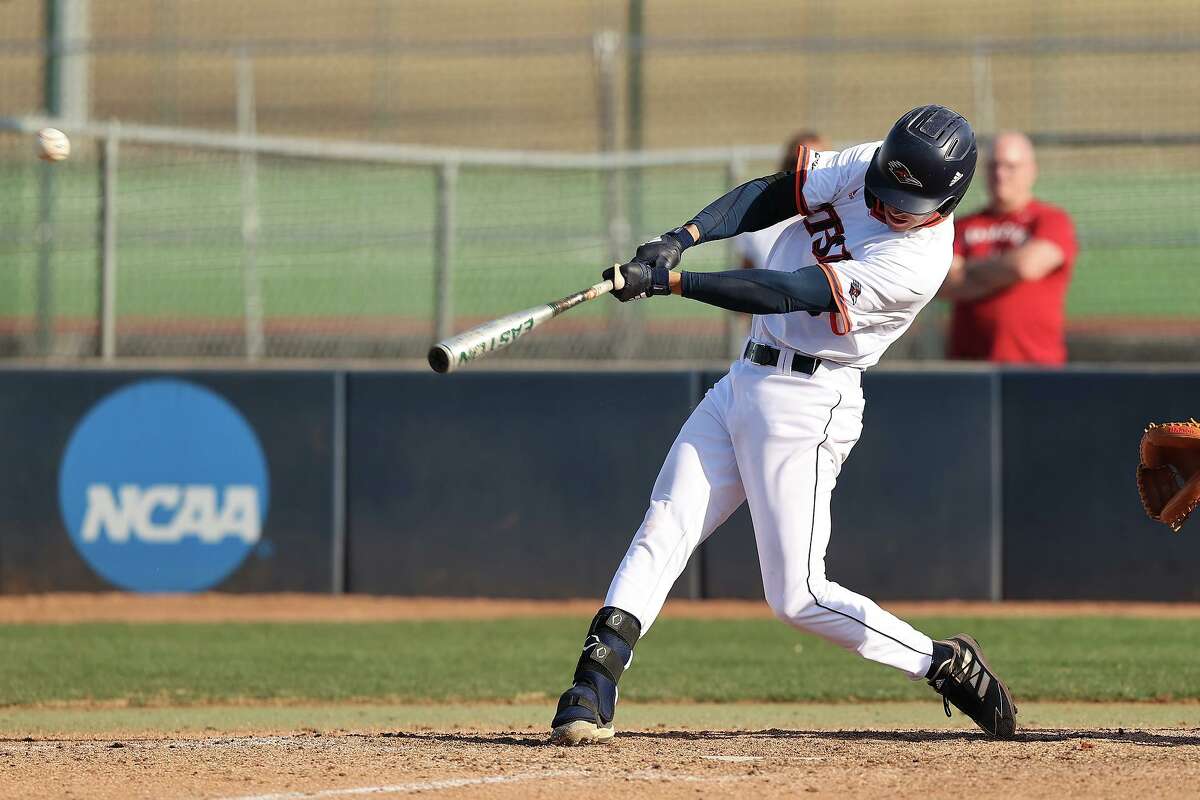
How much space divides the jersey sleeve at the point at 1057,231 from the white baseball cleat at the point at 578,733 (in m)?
4.32

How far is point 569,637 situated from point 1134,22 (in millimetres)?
9214

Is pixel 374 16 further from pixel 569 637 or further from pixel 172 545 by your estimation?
pixel 569 637

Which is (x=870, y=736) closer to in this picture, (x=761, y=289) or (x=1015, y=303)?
(x=761, y=289)

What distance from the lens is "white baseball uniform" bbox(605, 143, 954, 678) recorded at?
4.63m

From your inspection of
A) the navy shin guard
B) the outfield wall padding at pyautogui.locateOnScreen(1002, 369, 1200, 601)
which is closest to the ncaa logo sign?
the outfield wall padding at pyautogui.locateOnScreen(1002, 369, 1200, 601)

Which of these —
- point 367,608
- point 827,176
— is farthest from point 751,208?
point 367,608

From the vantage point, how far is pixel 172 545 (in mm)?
8281

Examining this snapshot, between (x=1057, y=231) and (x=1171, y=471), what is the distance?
3379 mm

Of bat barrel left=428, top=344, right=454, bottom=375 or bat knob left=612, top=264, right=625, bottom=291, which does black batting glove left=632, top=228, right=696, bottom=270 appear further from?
bat barrel left=428, top=344, right=454, bottom=375

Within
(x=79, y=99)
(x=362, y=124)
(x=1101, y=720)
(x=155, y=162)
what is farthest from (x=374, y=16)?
(x=1101, y=720)

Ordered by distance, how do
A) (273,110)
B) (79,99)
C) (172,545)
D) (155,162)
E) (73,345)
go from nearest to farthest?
(172,545) < (73,345) < (155,162) < (79,99) < (273,110)

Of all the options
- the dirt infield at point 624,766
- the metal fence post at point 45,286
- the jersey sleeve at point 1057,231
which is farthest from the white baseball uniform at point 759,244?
the metal fence post at point 45,286

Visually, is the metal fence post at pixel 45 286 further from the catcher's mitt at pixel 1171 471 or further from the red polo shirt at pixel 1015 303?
the catcher's mitt at pixel 1171 471

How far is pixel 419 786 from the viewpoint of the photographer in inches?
164
